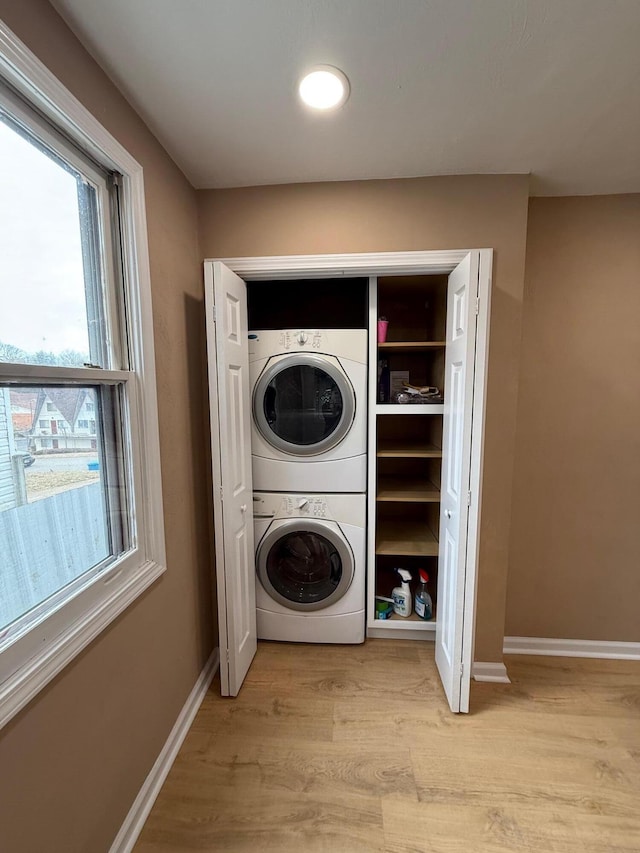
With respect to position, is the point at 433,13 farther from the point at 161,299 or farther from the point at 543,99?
the point at 161,299

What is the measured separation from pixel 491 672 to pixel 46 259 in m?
2.43

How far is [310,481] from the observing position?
5.97 feet

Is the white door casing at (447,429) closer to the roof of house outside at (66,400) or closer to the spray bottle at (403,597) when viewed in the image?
the spray bottle at (403,597)

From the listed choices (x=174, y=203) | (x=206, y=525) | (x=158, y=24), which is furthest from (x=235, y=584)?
(x=158, y=24)

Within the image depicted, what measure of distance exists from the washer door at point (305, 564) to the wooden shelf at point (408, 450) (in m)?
0.50

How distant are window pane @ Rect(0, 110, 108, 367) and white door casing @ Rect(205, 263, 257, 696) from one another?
16.6 inches

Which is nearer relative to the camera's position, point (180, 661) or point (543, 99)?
point (543, 99)

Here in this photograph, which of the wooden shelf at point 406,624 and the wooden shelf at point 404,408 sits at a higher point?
the wooden shelf at point 404,408

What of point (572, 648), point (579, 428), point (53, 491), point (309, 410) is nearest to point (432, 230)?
point (309, 410)

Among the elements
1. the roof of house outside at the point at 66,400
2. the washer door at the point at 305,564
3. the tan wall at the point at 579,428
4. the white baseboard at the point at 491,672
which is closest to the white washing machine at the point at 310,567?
the washer door at the point at 305,564

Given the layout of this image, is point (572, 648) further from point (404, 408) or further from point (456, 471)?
point (404, 408)

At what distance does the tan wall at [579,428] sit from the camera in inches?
66.7

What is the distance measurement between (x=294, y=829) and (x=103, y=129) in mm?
2263

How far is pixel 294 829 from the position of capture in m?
1.13
